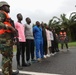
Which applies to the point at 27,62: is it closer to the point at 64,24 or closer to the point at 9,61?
the point at 9,61

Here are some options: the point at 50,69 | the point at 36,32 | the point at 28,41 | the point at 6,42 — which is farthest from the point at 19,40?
the point at 6,42

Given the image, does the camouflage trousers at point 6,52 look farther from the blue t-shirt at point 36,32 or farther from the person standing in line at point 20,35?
the blue t-shirt at point 36,32

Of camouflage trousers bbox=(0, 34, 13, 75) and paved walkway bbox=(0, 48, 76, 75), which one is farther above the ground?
camouflage trousers bbox=(0, 34, 13, 75)

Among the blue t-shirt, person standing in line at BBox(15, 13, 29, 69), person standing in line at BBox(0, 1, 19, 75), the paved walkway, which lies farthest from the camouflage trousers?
the blue t-shirt

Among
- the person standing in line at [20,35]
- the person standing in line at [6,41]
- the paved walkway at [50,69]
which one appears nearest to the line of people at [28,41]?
the person standing in line at [20,35]

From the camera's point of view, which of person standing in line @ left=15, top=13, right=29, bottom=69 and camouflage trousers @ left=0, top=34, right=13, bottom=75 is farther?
person standing in line @ left=15, top=13, right=29, bottom=69

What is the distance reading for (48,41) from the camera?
14609 mm

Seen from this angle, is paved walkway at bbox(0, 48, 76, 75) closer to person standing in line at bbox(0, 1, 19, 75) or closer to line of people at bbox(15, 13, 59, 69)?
line of people at bbox(15, 13, 59, 69)

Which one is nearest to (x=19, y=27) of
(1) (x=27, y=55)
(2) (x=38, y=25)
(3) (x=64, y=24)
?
(1) (x=27, y=55)

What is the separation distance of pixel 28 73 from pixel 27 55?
7.43 ft

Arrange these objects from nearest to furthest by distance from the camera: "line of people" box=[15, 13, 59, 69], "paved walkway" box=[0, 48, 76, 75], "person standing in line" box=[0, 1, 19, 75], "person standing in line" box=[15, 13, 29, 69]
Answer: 1. "person standing in line" box=[0, 1, 19, 75]
2. "paved walkway" box=[0, 48, 76, 75]
3. "person standing in line" box=[15, 13, 29, 69]
4. "line of people" box=[15, 13, 59, 69]

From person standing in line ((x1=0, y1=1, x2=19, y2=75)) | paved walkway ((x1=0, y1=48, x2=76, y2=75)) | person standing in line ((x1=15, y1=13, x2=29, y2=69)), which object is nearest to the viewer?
person standing in line ((x1=0, y1=1, x2=19, y2=75))

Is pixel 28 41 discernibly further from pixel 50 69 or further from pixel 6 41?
pixel 6 41

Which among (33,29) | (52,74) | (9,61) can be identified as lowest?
(52,74)
